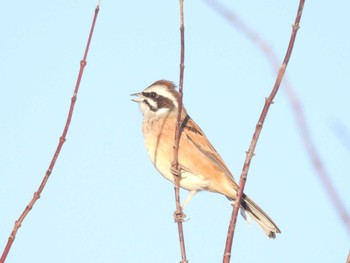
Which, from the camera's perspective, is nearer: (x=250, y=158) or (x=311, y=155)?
(x=311, y=155)

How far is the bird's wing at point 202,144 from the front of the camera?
6.54m

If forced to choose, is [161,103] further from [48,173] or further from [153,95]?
[48,173]

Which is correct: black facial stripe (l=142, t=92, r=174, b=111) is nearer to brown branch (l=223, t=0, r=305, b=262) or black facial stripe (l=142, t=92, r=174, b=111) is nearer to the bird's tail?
the bird's tail

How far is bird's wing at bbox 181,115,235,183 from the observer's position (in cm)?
654

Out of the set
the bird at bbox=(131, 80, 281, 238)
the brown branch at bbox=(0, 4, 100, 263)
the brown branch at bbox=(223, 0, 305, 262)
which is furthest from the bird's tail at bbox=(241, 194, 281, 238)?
the brown branch at bbox=(0, 4, 100, 263)

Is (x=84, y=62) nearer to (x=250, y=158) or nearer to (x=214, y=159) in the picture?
(x=250, y=158)

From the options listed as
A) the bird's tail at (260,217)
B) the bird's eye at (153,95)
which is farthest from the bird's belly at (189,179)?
the bird's eye at (153,95)

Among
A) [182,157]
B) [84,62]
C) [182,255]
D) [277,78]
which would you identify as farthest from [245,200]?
[277,78]

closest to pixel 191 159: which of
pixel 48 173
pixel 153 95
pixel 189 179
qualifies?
pixel 189 179

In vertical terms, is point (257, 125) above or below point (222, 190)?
below

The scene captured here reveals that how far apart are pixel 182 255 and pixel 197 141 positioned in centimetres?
343

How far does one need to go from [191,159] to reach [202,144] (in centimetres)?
33

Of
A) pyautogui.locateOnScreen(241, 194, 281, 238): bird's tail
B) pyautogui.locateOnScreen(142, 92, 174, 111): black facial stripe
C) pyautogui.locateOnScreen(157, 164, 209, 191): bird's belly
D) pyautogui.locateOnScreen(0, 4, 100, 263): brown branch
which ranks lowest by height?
pyautogui.locateOnScreen(0, 4, 100, 263): brown branch

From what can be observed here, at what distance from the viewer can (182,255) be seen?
3.28m
